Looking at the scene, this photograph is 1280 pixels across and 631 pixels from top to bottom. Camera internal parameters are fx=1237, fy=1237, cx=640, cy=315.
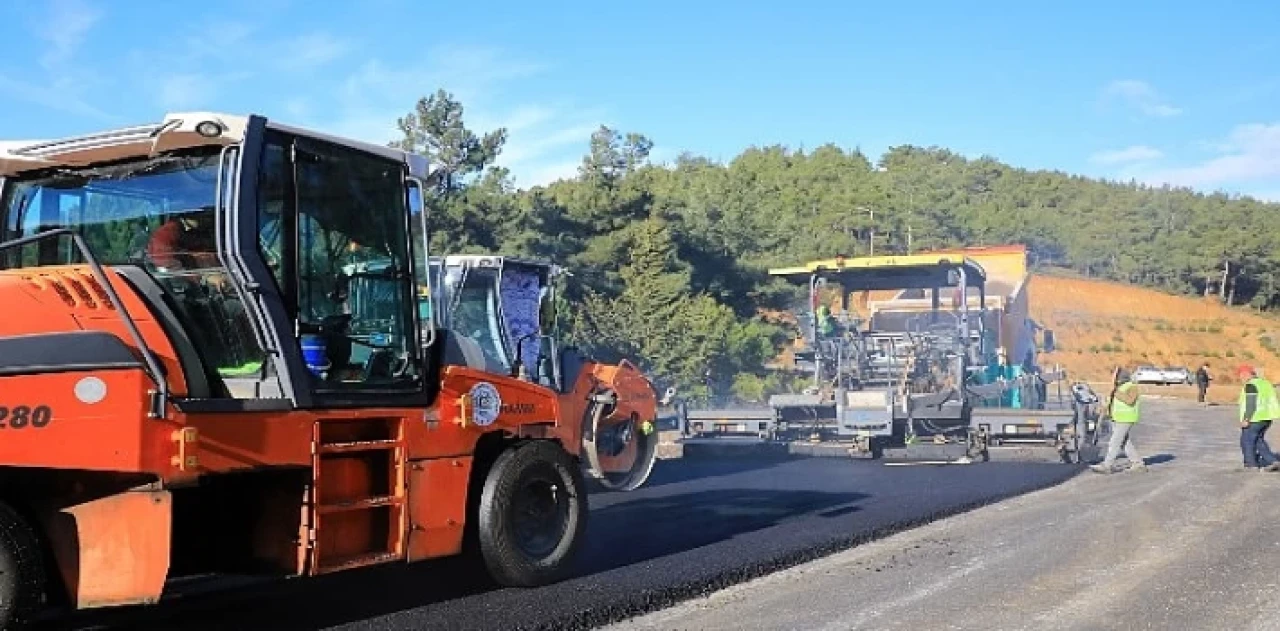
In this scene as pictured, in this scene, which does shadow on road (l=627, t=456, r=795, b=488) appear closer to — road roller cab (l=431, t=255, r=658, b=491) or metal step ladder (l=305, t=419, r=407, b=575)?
road roller cab (l=431, t=255, r=658, b=491)

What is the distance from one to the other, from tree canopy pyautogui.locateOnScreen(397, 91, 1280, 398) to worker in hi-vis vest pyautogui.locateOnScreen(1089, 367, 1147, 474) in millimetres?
8010

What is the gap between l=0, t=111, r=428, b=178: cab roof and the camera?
5.35 m

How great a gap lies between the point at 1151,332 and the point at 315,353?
73.9m

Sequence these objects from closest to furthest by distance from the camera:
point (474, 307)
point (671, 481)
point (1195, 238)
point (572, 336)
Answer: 1. point (474, 307)
2. point (671, 481)
3. point (572, 336)
4. point (1195, 238)

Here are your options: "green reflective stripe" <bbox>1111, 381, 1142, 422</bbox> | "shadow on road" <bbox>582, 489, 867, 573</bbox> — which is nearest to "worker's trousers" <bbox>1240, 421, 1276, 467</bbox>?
"green reflective stripe" <bbox>1111, 381, 1142, 422</bbox>

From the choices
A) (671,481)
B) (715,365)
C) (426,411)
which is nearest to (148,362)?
(426,411)

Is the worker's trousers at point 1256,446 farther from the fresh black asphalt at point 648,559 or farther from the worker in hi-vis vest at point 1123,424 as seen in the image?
the fresh black asphalt at point 648,559

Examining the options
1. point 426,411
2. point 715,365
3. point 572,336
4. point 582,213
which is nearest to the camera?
point 426,411

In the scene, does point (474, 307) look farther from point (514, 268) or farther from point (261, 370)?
point (261, 370)

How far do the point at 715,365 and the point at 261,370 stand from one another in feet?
76.8

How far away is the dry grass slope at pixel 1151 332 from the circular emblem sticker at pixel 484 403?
2140 inches

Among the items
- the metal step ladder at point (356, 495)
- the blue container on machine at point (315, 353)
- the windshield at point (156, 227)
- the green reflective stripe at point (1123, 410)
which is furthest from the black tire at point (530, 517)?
the green reflective stripe at point (1123, 410)

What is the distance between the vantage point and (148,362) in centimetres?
472

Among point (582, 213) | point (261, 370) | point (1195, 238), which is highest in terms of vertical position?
point (1195, 238)
